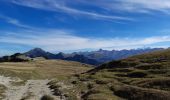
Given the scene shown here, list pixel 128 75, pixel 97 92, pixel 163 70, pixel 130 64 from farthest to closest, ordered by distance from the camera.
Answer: pixel 130 64, pixel 128 75, pixel 163 70, pixel 97 92

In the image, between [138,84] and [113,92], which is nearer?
[113,92]

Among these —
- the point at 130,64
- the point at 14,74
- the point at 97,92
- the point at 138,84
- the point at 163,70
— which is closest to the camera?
the point at 97,92

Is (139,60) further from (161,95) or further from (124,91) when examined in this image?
(161,95)

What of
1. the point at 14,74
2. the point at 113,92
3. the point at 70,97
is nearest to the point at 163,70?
the point at 113,92

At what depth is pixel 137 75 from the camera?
8912 cm

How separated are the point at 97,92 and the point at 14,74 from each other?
216 feet

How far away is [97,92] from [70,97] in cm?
601

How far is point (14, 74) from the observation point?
12456 cm

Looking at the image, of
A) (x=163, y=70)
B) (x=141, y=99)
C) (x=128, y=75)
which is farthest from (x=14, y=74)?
(x=141, y=99)

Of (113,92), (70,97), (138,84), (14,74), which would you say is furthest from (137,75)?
(14,74)

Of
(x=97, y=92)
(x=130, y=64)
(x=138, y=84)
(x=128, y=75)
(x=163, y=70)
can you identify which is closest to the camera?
(x=97, y=92)

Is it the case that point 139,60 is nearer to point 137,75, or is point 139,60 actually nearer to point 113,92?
point 137,75

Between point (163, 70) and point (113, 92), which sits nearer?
point (113, 92)

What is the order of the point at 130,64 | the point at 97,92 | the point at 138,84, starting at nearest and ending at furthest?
the point at 97,92
the point at 138,84
the point at 130,64
